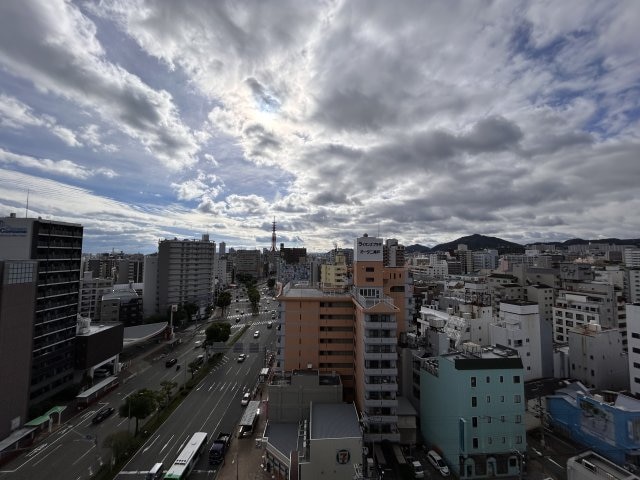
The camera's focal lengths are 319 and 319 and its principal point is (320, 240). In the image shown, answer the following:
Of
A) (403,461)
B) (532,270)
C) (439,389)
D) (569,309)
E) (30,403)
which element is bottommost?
(403,461)

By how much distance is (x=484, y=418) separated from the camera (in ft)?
91.2

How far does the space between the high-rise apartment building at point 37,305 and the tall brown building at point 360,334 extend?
26.1 meters

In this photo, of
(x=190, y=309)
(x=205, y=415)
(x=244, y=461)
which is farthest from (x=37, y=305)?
(x=190, y=309)

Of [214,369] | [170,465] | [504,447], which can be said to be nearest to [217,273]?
[214,369]

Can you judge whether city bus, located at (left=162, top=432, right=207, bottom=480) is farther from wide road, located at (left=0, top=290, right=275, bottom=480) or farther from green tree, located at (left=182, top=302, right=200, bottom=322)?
green tree, located at (left=182, top=302, right=200, bottom=322)

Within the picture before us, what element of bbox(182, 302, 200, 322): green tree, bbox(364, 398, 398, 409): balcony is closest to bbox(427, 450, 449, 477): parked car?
bbox(364, 398, 398, 409): balcony

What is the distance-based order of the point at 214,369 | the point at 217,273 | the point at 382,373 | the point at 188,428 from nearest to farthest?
the point at 382,373 → the point at 188,428 → the point at 214,369 → the point at 217,273

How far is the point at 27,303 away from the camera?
33.6m

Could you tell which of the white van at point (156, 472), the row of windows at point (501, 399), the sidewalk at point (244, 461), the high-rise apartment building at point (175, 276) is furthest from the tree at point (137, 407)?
the high-rise apartment building at point (175, 276)

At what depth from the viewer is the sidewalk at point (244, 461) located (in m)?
25.8

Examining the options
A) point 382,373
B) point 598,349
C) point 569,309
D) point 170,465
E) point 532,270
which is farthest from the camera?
point 532,270

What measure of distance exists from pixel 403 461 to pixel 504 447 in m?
8.86

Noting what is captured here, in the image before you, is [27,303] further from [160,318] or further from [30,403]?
[160,318]

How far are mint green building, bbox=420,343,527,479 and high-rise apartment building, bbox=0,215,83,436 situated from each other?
4103cm
